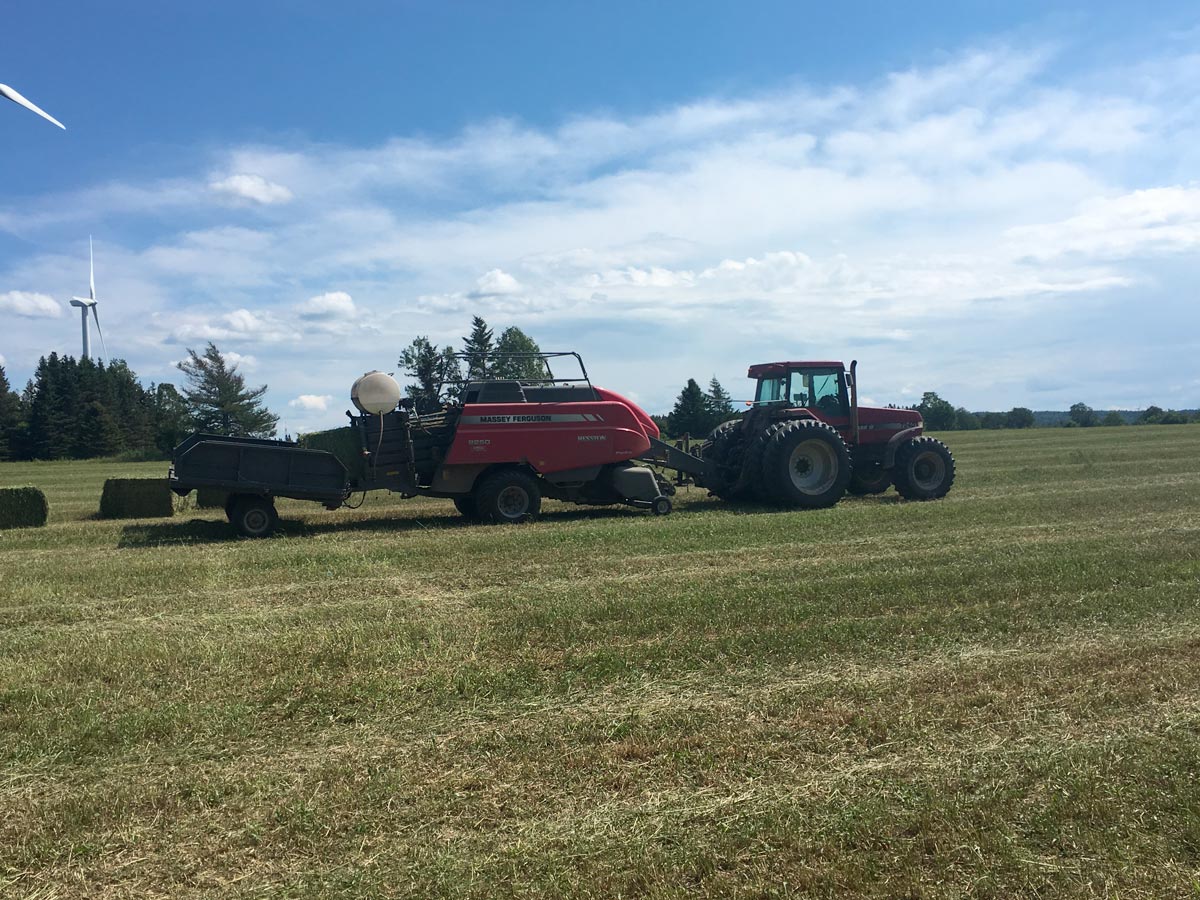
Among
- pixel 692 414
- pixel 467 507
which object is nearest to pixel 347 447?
pixel 467 507

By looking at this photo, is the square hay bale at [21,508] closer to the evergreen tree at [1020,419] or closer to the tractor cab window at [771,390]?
the tractor cab window at [771,390]

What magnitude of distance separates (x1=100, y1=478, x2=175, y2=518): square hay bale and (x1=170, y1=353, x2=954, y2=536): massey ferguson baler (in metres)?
3.79

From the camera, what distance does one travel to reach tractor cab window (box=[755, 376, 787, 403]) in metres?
15.6

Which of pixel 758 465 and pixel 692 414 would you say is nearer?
pixel 758 465

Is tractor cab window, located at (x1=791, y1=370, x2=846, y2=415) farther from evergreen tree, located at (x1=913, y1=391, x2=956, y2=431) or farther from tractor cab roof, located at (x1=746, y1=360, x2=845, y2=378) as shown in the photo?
evergreen tree, located at (x1=913, y1=391, x2=956, y2=431)

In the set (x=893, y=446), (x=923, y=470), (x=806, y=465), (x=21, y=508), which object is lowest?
(x=21, y=508)

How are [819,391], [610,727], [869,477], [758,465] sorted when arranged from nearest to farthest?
[610,727] < [758,465] < [819,391] < [869,477]

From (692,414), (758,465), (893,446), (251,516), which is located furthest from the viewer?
(692,414)

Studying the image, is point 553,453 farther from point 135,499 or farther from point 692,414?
point 692,414

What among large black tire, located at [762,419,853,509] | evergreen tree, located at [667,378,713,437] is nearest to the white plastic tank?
large black tire, located at [762,419,853,509]

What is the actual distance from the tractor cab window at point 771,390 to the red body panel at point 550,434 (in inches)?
105

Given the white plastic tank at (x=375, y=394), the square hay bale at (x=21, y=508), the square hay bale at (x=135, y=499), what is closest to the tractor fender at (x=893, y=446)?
the white plastic tank at (x=375, y=394)

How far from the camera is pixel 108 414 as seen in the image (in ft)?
190

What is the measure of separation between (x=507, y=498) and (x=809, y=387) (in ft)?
18.4
